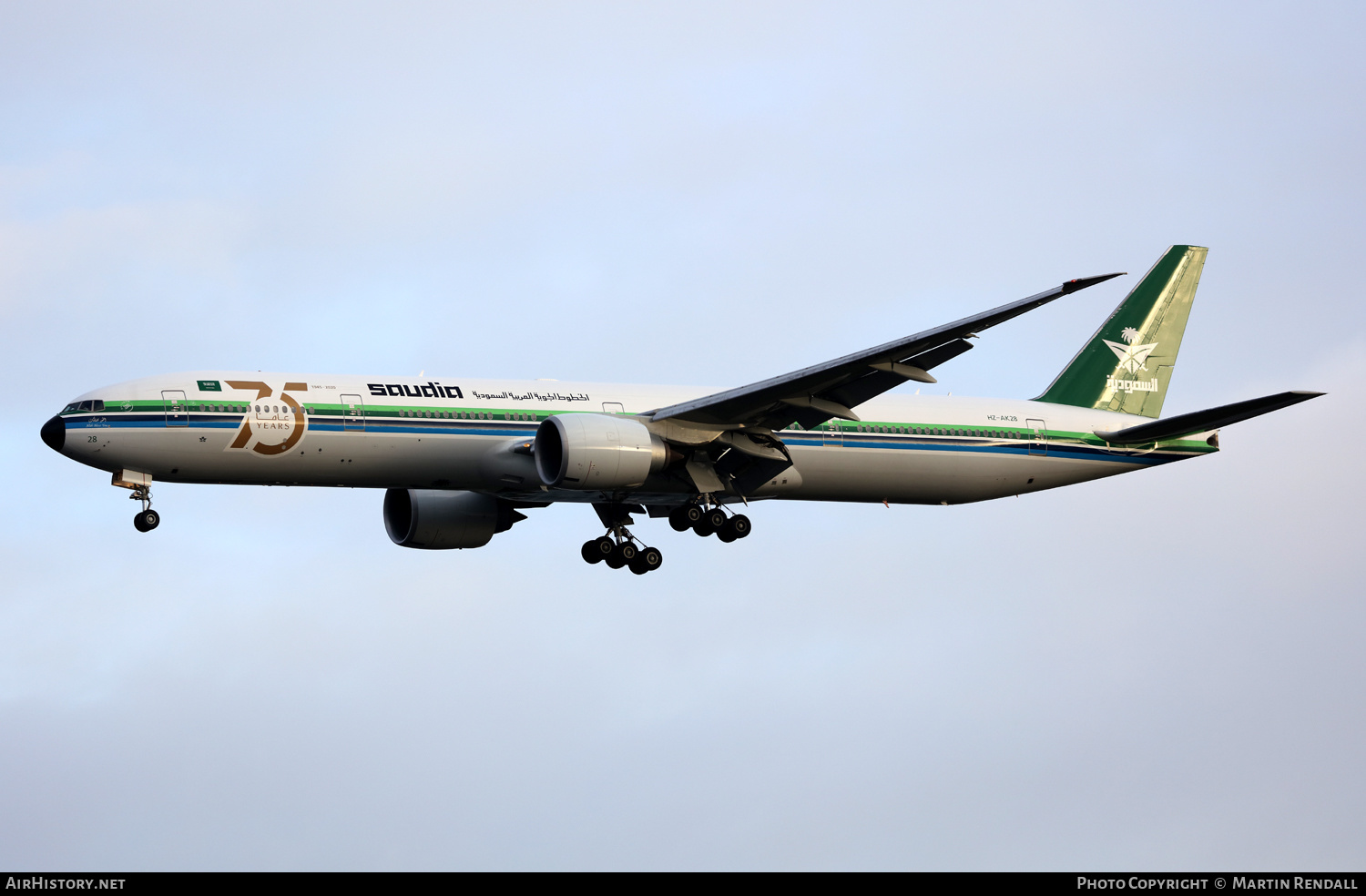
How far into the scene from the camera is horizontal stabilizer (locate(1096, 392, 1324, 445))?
41812 millimetres

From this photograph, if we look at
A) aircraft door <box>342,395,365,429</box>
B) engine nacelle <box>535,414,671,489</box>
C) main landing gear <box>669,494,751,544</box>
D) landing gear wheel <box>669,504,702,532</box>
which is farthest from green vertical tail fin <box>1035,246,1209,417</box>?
aircraft door <box>342,395,365,429</box>

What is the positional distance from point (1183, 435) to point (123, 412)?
28.6 meters

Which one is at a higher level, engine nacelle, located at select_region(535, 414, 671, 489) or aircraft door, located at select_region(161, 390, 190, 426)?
aircraft door, located at select_region(161, 390, 190, 426)

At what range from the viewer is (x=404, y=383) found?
41.8 metres

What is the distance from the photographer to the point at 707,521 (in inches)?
1730

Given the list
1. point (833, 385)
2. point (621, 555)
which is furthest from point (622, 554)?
point (833, 385)

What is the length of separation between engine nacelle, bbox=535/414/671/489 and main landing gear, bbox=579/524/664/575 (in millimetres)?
4599

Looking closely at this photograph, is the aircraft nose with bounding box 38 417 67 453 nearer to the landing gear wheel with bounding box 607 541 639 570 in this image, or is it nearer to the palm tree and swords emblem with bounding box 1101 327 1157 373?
the landing gear wheel with bounding box 607 541 639 570

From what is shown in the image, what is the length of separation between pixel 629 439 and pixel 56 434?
1333cm

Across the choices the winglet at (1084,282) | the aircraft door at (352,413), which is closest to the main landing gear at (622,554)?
the aircraft door at (352,413)

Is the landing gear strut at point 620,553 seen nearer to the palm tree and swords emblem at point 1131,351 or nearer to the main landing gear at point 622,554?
the main landing gear at point 622,554

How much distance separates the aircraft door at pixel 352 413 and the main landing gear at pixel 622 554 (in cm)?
783

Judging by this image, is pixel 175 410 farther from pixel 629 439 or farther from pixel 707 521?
pixel 707 521
